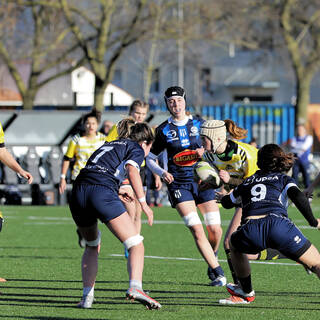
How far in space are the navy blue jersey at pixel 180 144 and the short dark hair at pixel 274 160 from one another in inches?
90.7

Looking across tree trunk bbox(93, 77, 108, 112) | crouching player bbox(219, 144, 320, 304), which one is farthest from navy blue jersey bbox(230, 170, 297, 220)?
tree trunk bbox(93, 77, 108, 112)

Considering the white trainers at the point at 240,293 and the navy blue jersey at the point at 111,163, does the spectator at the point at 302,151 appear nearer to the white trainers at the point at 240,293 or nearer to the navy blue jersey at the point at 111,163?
the white trainers at the point at 240,293

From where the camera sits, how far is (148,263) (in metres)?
11.7

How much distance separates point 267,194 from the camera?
765 cm

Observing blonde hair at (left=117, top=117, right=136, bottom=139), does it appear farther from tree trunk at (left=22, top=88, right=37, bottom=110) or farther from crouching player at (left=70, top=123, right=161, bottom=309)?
tree trunk at (left=22, top=88, right=37, bottom=110)

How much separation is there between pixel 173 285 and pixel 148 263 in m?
2.06

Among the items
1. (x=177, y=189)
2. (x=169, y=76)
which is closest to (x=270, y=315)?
(x=177, y=189)

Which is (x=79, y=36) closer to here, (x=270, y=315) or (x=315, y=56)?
(x=315, y=56)

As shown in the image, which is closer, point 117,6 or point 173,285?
point 173,285

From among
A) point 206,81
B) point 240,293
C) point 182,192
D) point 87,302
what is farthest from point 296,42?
point 206,81

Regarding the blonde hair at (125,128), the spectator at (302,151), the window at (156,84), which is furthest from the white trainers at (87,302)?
the window at (156,84)

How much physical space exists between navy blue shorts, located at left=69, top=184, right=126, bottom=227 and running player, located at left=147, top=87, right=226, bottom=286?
6.31 feet

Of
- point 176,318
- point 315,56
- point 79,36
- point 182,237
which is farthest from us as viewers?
point 315,56

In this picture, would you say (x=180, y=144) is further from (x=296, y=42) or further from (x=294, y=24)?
(x=294, y=24)
